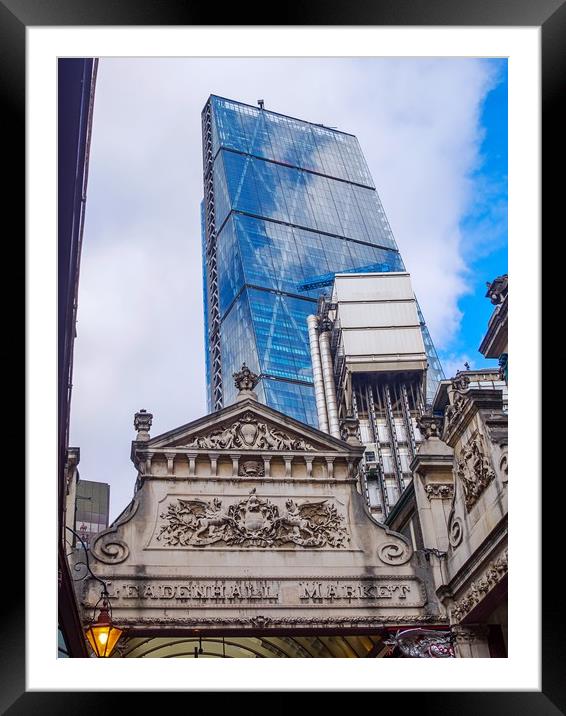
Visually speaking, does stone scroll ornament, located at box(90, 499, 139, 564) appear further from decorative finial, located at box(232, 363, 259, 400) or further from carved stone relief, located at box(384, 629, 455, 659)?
carved stone relief, located at box(384, 629, 455, 659)

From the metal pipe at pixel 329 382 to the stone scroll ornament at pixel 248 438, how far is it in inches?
2300

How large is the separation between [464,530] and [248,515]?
13.5 feet

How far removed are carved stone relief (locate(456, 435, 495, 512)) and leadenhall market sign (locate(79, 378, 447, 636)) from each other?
6.87ft

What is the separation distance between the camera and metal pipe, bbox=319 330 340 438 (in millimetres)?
77469

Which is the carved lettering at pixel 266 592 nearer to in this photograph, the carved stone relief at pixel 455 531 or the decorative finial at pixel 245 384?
the carved stone relief at pixel 455 531

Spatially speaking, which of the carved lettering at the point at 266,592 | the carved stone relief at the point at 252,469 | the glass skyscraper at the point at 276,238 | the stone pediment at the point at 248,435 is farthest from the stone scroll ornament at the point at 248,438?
the glass skyscraper at the point at 276,238

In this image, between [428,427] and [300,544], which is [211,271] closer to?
[428,427]

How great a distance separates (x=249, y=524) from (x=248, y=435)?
1907mm

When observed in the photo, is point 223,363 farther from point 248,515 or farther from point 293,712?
point 293,712

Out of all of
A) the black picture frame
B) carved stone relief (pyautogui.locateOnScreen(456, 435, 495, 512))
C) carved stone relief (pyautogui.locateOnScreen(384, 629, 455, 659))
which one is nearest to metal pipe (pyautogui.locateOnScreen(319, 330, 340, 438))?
carved stone relief (pyautogui.locateOnScreen(456, 435, 495, 512))

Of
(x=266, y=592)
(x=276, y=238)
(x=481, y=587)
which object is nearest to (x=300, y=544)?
(x=266, y=592)

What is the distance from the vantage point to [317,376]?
80875mm
